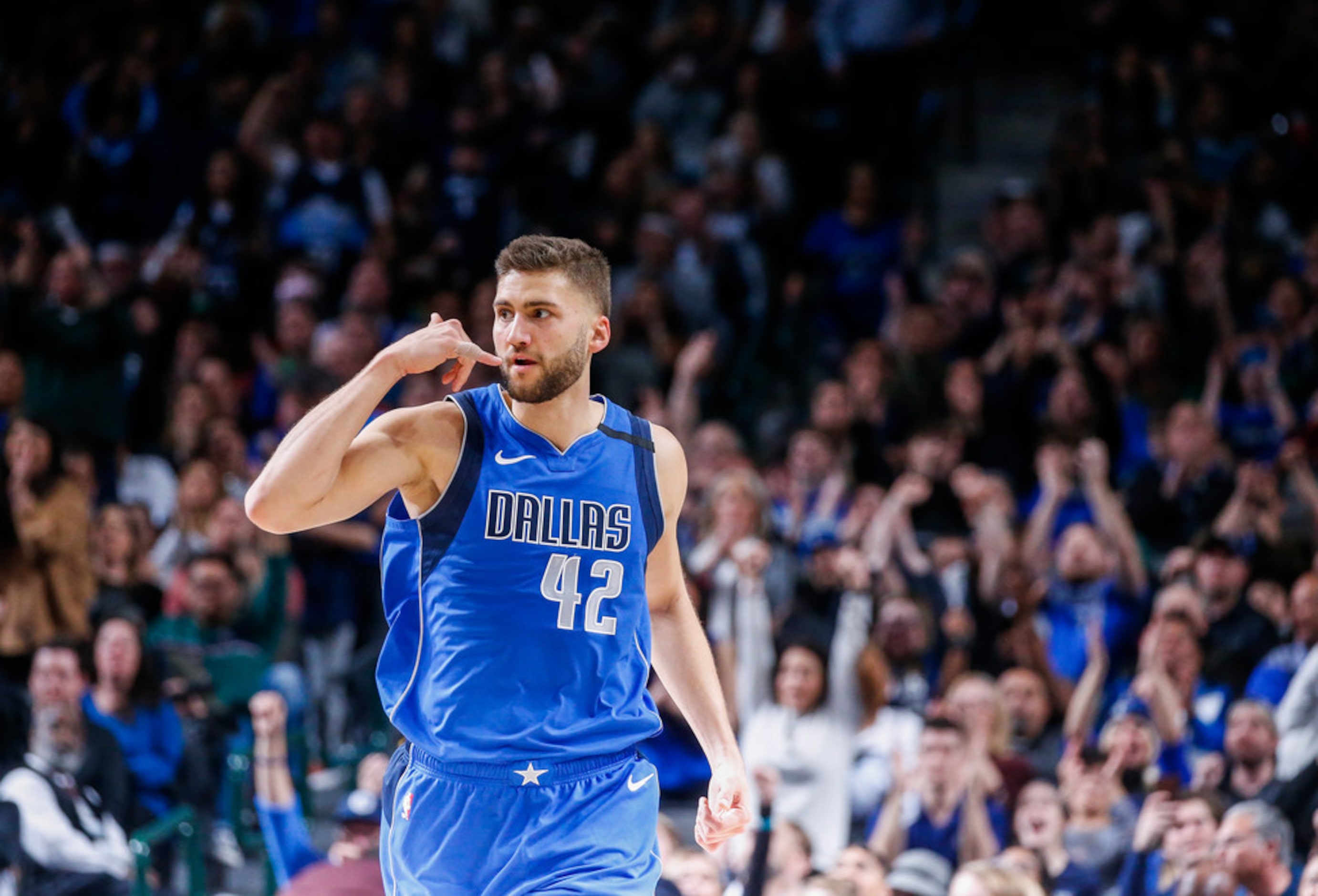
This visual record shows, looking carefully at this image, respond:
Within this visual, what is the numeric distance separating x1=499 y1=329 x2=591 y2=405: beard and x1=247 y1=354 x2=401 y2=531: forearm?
0.34 m

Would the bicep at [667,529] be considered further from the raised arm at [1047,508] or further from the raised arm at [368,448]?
the raised arm at [1047,508]

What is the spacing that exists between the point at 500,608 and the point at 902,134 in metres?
9.31

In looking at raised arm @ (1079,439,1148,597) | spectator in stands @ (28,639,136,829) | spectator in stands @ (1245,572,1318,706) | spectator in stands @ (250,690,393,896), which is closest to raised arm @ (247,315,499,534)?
spectator in stands @ (250,690,393,896)

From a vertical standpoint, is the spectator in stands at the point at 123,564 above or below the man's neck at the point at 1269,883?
above

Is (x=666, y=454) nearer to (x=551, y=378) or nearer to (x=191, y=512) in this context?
(x=551, y=378)

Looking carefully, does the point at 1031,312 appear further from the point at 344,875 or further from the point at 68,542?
the point at 344,875

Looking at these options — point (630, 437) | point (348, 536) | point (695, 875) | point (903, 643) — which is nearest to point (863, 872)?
point (695, 875)

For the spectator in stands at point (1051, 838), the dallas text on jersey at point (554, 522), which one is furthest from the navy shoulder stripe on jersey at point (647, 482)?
the spectator in stands at point (1051, 838)

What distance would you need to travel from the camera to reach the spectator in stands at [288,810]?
20.6 ft

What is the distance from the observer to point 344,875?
5449 mm

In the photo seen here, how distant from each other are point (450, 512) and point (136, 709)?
4.39 m

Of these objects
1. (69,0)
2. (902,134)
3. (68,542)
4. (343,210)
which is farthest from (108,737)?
(69,0)

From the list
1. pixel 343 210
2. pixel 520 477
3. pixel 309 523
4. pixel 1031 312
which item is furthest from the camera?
pixel 343 210

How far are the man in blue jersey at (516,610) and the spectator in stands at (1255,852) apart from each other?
3.06 m
